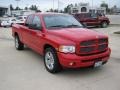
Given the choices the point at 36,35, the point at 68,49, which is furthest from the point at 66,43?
the point at 36,35

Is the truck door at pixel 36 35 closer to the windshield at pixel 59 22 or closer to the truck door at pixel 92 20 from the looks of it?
the windshield at pixel 59 22

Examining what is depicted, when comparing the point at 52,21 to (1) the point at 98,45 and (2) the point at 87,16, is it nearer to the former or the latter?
(1) the point at 98,45

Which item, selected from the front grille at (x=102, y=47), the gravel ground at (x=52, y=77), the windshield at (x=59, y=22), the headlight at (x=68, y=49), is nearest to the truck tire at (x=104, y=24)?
the gravel ground at (x=52, y=77)

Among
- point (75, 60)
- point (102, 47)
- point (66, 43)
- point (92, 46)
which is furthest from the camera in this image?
point (102, 47)

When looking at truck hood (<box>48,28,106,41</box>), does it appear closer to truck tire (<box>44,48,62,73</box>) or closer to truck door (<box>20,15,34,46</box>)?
truck tire (<box>44,48,62,73</box>)

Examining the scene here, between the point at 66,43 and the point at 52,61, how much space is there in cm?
84

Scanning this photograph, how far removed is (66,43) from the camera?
238 inches

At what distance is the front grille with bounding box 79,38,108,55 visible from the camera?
6074mm

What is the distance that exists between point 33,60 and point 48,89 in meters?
3.01

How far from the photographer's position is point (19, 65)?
25.1 ft

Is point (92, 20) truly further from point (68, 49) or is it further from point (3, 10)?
point (3, 10)

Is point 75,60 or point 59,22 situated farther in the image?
point 59,22

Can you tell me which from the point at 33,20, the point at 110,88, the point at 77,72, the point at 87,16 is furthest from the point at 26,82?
the point at 87,16

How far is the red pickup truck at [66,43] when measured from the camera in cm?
603
